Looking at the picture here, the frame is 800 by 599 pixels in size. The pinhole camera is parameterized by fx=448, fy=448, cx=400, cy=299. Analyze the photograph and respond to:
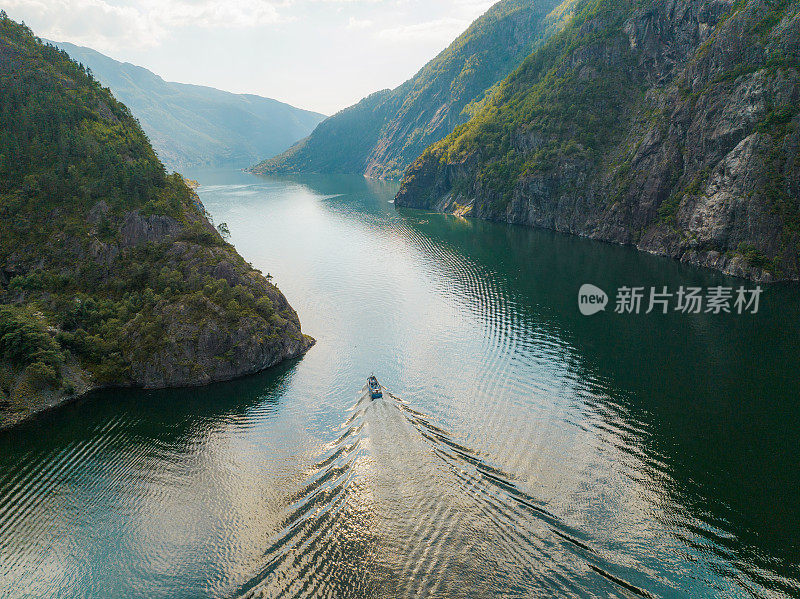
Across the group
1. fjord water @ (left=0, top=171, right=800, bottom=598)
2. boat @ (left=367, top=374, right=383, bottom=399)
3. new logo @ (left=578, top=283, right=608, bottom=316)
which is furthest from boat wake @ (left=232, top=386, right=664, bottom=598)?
new logo @ (left=578, top=283, right=608, bottom=316)

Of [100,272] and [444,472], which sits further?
[100,272]

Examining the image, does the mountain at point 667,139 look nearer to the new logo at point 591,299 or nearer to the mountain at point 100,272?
the new logo at point 591,299

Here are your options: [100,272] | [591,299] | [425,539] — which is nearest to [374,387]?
[425,539]

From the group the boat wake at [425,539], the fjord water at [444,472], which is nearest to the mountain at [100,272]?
the fjord water at [444,472]

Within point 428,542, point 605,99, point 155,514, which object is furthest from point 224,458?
point 605,99

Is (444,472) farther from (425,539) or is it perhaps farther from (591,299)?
(591,299)

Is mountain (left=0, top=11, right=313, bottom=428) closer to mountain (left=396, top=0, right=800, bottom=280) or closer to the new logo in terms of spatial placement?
the new logo

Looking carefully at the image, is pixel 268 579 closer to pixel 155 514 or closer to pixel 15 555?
pixel 155 514
